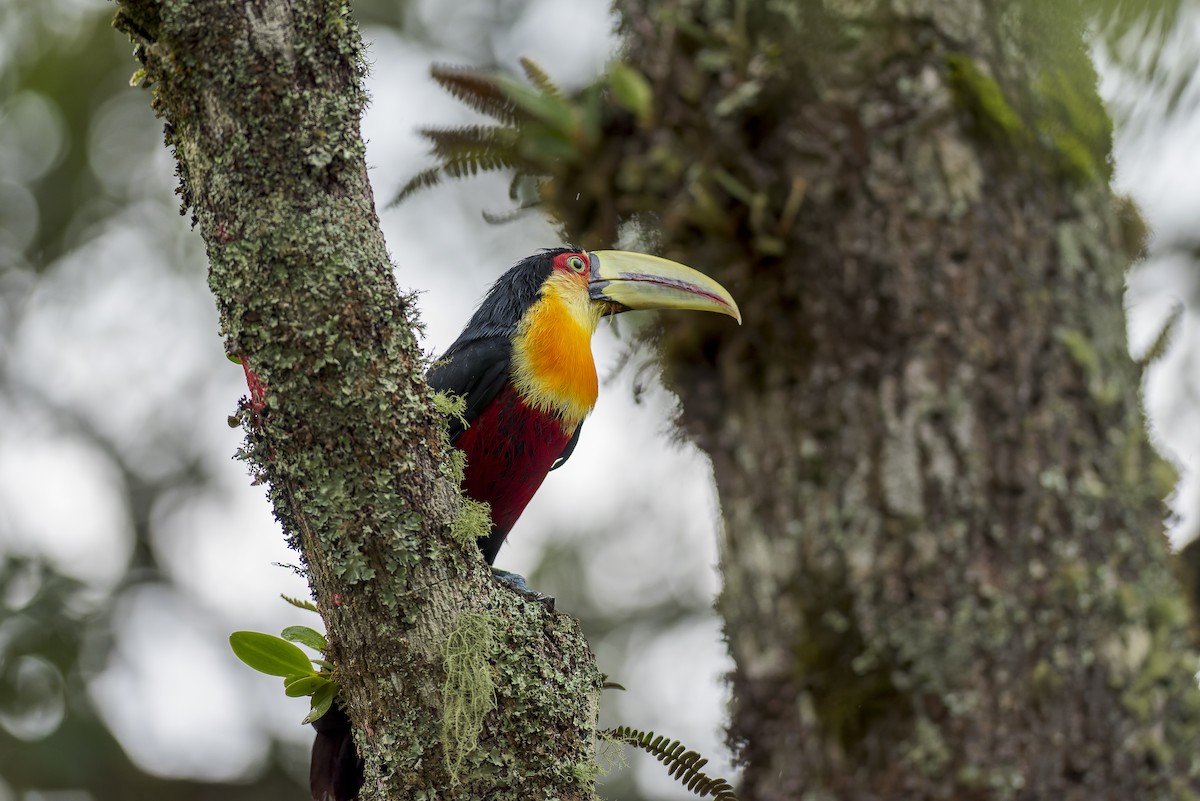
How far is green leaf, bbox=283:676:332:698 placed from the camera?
8.73ft

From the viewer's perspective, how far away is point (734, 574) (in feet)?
5.52

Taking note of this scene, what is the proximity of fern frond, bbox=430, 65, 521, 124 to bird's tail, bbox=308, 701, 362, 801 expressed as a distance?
1492 millimetres

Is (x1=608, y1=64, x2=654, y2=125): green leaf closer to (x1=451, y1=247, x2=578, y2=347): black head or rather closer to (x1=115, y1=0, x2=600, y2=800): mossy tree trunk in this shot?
(x1=115, y1=0, x2=600, y2=800): mossy tree trunk

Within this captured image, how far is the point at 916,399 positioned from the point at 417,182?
1.24 meters

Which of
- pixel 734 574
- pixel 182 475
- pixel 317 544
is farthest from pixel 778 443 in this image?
pixel 182 475

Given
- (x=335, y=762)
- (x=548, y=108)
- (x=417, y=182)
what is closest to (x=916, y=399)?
(x=548, y=108)

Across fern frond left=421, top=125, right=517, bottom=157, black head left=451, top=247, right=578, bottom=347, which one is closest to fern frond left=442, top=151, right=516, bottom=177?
fern frond left=421, top=125, right=517, bottom=157

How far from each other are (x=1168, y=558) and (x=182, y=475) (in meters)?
6.15

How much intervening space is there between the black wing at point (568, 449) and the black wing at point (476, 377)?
0.45 m

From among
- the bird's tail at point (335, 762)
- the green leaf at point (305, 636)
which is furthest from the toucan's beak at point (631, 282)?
the bird's tail at point (335, 762)

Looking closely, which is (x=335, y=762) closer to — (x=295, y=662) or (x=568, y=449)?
(x=295, y=662)

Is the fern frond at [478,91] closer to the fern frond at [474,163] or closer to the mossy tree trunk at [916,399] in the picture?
the fern frond at [474,163]

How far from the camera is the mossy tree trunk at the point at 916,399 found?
4.92ft

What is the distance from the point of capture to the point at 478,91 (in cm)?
220
